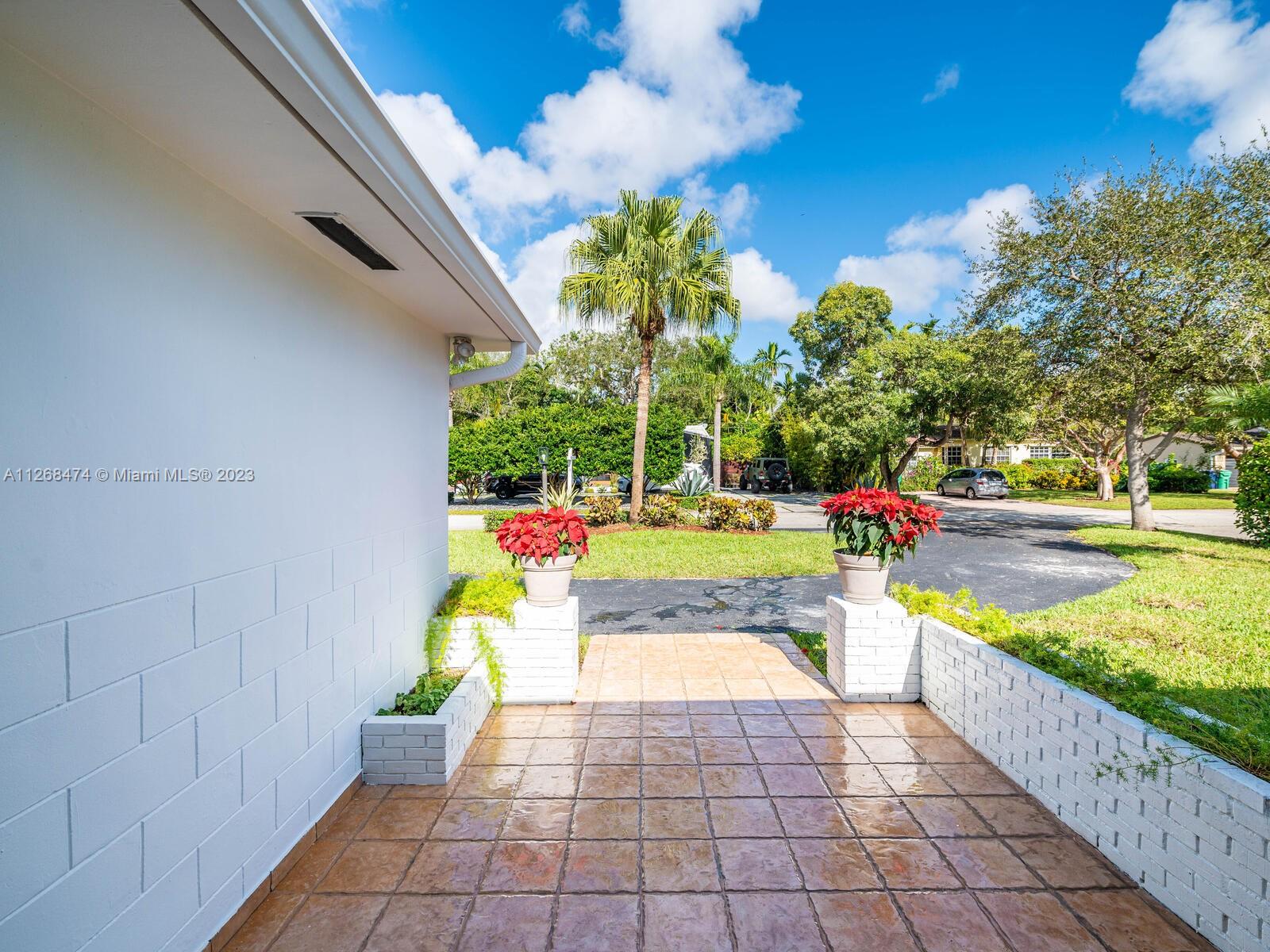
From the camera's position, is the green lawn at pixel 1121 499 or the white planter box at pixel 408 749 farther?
the green lawn at pixel 1121 499

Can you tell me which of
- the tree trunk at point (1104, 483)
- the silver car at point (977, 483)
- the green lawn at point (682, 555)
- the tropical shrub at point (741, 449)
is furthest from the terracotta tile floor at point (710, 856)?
the tropical shrub at point (741, 449)

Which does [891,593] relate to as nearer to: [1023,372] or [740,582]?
[740,582]

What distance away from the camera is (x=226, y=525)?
201 cm

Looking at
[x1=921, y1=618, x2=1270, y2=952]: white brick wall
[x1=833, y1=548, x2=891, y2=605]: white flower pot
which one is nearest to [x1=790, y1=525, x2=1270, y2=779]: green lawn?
[x1=921, y1=618, x2=1270, y2=952]: white brick wall

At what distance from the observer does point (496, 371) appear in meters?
4.38

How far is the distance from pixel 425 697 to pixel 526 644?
0.77m

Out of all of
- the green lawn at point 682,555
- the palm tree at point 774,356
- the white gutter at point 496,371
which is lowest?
the green lawn at point 682,555

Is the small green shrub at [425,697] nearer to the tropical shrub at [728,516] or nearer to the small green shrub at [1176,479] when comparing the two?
the tropical shrub at [728,516]

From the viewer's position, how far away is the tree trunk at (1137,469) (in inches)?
456

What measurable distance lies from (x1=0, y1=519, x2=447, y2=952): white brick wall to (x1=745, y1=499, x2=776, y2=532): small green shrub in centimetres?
1115

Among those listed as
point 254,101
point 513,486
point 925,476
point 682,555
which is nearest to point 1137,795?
point 254,101

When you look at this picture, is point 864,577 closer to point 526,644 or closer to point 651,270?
point 526,644

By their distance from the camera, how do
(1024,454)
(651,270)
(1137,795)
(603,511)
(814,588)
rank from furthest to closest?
(1024,454)
(603,511)
(651,270)
(814,588)
(1137,795)

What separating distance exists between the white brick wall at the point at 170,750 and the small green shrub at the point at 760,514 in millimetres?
11152
